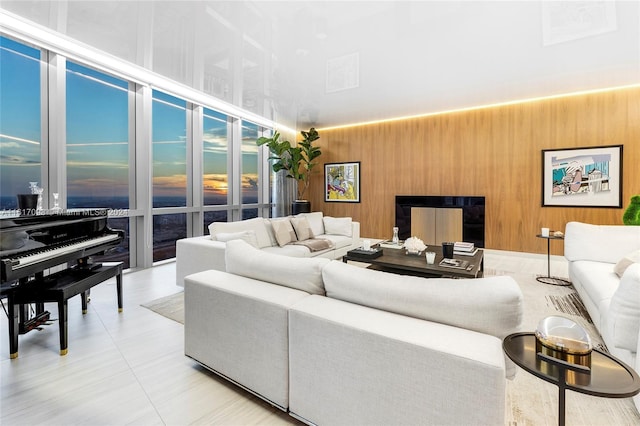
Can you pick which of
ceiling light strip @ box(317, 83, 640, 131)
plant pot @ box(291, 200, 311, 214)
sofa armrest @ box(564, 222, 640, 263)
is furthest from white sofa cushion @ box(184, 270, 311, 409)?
ceiling light strip @ box(317, 83, 640, 131)

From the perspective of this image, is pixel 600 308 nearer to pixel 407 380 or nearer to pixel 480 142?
pixel 407 380

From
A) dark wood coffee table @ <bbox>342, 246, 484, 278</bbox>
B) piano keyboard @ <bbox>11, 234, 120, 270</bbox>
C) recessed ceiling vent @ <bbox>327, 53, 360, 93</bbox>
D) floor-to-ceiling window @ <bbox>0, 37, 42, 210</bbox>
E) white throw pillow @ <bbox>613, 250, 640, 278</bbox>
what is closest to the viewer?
piano keyboard @ <bbox>11, 234, 120, 270</bbox>

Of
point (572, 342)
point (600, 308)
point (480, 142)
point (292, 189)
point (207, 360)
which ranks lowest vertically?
point (207, 360)

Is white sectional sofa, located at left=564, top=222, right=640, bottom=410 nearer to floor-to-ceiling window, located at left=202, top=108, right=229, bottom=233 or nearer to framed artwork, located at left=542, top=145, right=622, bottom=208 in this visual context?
framed artwork, located at left=542, top=145, right=622, bottom=208

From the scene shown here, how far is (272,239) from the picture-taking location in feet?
14.0

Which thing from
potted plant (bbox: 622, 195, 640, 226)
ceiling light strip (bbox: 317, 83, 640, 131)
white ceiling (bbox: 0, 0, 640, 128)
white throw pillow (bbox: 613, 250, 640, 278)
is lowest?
white throw pillow (bbox: 613, 250, 640, 278)

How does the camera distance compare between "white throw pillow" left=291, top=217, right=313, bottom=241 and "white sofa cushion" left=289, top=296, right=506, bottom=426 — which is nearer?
"white sofa cushion" left=289, top=296, right=506, bottom=426

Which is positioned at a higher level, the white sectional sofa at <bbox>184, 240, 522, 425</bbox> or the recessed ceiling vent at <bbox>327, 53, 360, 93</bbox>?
the recessed ceiling vent at <bbox>327, 53, 360, 93</bbox>

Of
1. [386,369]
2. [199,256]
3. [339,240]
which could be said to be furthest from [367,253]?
[386,369]

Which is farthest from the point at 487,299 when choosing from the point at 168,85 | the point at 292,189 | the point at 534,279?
the point at 292,189

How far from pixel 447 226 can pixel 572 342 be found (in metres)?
5.27

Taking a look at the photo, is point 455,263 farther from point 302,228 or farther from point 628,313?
point 302,228

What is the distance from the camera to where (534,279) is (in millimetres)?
4020

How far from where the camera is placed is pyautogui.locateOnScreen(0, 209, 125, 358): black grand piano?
2092 mm
